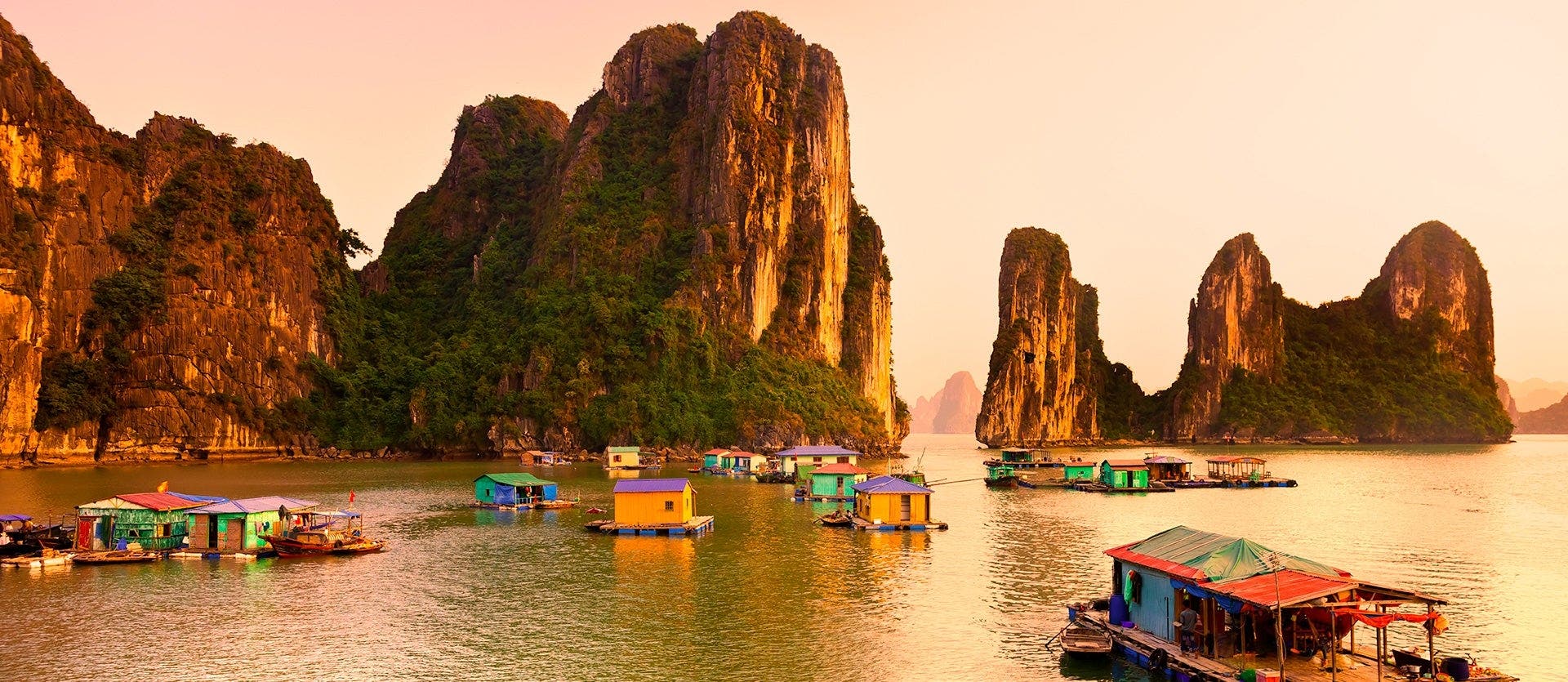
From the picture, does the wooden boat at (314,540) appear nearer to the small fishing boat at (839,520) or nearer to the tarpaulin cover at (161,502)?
the tarpaulin cover at (161,502)

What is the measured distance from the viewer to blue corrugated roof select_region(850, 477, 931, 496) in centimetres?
4641

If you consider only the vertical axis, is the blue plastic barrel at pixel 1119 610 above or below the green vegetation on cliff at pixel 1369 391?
below

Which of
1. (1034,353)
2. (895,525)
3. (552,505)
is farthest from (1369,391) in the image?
(552,505)

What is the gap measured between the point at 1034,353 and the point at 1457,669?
158 m

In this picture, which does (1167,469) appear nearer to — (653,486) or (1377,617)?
(653,486)

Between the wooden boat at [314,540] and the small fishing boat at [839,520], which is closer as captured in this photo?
the wooden boat at [314,540]

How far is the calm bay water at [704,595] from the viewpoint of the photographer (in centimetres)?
2323

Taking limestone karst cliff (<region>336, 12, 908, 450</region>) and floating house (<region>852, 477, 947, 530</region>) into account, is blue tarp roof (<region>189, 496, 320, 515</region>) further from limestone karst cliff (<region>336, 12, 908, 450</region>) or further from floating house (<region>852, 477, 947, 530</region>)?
limestone karst cliff (<region>336, 12, 908, 450</region>)

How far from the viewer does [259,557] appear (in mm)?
37781

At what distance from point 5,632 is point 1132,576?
85.9 feet

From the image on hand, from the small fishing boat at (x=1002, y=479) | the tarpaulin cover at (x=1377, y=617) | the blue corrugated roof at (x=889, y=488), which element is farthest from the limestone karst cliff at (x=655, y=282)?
the tarpaulin cover at (x=1377, y=617)

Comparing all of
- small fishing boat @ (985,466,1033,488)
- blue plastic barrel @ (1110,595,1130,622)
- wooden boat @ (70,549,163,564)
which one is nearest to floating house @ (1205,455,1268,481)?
small fishing boat @ (985,466,1033,488)

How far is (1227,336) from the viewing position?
589 ft

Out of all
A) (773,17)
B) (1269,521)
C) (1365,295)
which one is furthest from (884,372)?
(1365,295)
